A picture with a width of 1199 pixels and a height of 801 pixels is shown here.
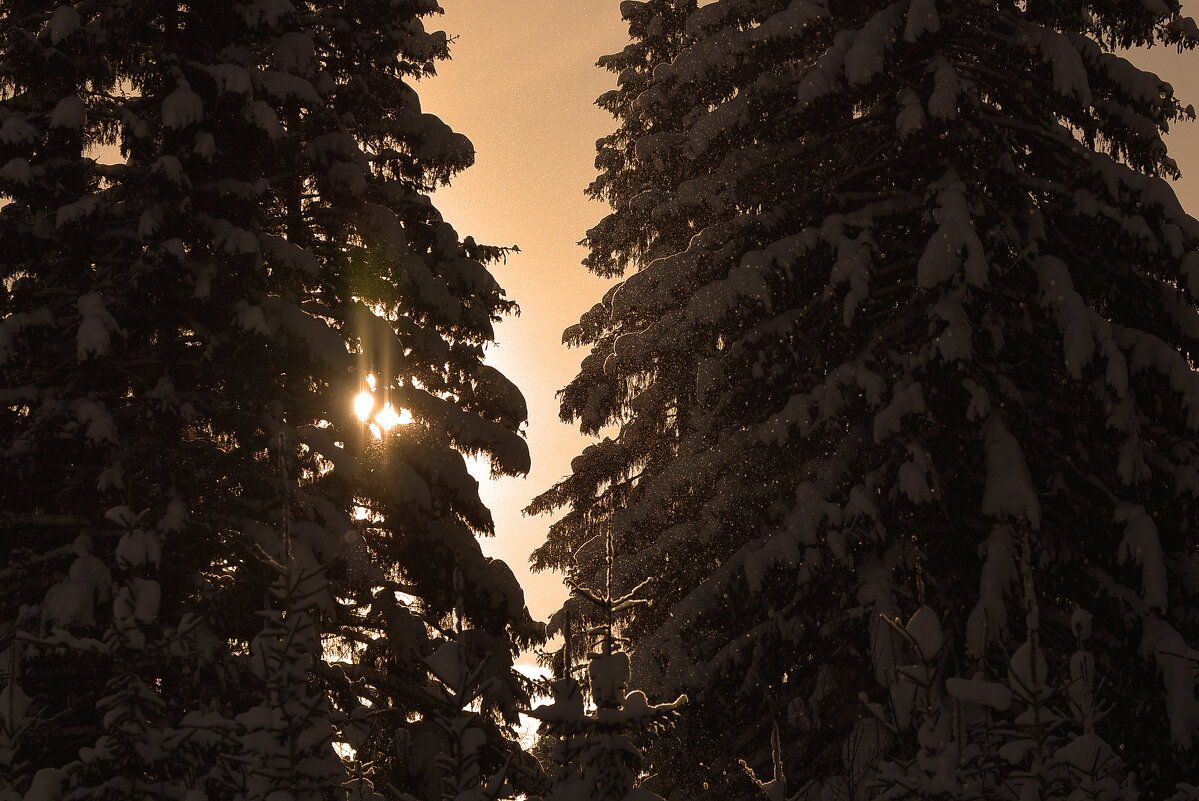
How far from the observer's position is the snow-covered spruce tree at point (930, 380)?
934cm

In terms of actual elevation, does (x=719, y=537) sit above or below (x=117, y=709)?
above

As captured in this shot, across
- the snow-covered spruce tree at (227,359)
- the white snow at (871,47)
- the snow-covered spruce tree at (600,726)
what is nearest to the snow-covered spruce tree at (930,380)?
the white snow at (871,47)

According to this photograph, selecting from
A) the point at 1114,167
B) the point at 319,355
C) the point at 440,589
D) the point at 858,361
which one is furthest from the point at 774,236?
the point at 440,589

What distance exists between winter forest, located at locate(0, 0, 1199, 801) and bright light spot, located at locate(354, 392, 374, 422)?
56mm

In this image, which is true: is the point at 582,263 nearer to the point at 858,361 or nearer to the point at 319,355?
the point at 319,355

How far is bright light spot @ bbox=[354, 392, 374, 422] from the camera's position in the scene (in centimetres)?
1273

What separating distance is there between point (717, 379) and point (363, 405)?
4602 mm

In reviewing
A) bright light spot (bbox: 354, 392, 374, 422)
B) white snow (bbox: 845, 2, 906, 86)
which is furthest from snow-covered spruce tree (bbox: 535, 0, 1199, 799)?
bright light spot (bbox: 354, 392, 374, 422)

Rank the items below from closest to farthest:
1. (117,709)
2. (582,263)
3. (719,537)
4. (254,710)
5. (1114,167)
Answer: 1. (254,710)
2. (117,709)
3. (1114,167)
4. (719,537)
5. (582,263)

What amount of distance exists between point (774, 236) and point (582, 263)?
8798 mm

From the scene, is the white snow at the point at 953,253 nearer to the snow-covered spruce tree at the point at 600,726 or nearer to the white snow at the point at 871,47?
the white snow at the point at 871,47

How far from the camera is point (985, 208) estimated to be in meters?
10.5

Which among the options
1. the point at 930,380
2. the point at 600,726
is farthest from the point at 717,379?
the point at 600,726

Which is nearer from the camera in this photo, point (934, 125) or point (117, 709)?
point (117, 709)
